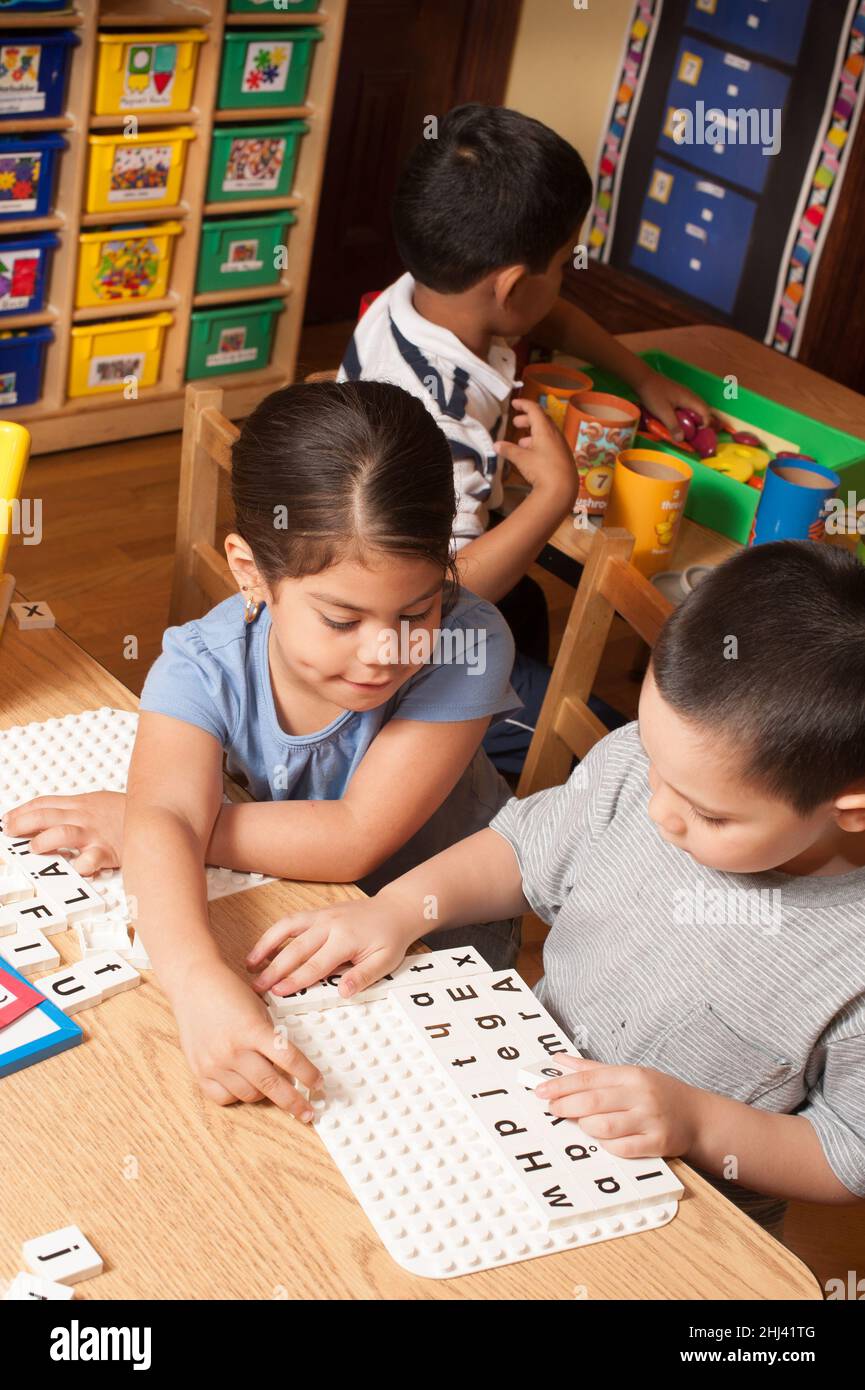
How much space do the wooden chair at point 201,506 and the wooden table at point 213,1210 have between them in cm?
81

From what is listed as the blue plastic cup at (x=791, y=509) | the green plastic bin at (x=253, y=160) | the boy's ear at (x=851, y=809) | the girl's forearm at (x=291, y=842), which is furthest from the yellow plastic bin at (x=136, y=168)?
the boy's ear at (x=851, y=809)

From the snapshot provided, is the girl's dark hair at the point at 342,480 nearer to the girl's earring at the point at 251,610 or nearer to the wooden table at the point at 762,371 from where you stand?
the girl's earring at the point at 251,610

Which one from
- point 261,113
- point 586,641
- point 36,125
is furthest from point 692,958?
point 261,113

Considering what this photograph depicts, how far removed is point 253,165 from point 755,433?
6.03ft

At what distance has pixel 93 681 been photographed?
1349mm

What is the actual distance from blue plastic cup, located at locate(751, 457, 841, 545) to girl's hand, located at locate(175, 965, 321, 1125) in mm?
1075

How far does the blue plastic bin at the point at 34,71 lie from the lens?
9.64 feet

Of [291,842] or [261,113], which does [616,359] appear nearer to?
[291,842]

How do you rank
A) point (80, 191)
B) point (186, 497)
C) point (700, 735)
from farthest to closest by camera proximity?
point (80, 191) → point (186, 497) → point (700, 735)

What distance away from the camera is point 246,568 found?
1266 mm

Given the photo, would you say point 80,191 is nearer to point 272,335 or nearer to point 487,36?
point 272,335

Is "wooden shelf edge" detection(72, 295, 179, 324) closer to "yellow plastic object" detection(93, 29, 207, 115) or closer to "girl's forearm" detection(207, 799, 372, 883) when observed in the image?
"yellow plastic object" detection(93, 29, 207, 115)
